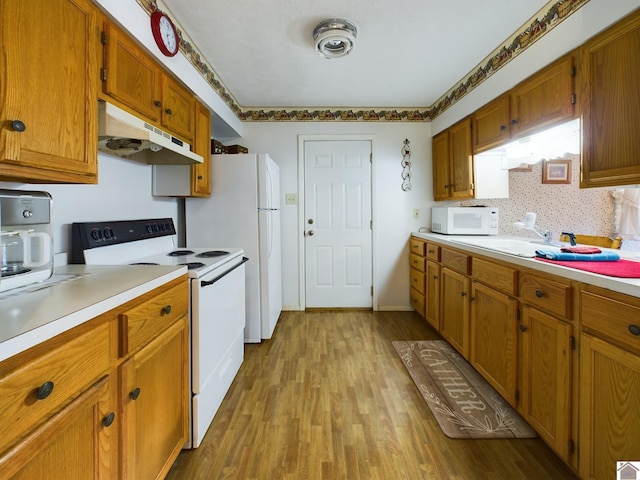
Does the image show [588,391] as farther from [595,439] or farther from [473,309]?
[473,309]

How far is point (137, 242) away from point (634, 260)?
2692mm

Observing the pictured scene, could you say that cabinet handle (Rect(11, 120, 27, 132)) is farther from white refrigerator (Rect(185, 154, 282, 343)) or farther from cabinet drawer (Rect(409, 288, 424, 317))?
cabinet drawer (Rect(409, 288, 424, 317))

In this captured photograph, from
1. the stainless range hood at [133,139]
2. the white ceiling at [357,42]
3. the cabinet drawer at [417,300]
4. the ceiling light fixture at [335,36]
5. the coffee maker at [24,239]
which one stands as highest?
the white ceiling at [357,42]

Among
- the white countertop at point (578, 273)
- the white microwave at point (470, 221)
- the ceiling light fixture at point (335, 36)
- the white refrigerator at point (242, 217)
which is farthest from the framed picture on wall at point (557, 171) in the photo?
the white refrigerator at point (242, 217)

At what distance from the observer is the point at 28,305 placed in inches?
32.5

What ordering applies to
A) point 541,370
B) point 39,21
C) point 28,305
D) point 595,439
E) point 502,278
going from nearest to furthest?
point 28,305, point 39,21, point 595,439, point 541,370, point 502,278

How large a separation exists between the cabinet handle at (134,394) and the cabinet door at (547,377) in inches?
65.3

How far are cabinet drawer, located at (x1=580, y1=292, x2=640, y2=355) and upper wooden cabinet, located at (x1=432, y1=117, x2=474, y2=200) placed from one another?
1705 millimetres

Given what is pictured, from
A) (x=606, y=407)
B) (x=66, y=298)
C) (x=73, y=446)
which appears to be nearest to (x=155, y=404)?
(x=73, y=446)

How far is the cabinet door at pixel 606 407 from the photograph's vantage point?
3.41 ft

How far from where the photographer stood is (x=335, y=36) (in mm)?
1913

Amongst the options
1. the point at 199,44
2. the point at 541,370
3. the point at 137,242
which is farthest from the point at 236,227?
the point at 541,370

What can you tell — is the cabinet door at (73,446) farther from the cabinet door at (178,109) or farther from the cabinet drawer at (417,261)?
the cabinet drawer at (417,261)

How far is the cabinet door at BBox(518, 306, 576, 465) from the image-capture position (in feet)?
4.26
